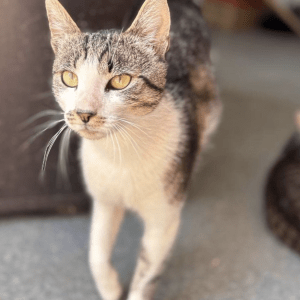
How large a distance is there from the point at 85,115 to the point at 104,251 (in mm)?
495

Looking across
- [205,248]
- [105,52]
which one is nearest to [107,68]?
[105,52]

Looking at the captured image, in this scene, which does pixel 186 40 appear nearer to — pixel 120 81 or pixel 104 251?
pixel 120 81

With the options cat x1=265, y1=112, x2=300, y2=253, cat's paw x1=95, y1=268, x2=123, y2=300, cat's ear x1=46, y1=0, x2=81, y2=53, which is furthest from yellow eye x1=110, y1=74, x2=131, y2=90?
cat x1=265, y1=112, x2=300, y2=253

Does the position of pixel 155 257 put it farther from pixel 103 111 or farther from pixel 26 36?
pixel 26 36

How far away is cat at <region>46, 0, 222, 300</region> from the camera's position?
732 millimetres

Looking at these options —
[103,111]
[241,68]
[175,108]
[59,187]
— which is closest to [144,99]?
[103,111]

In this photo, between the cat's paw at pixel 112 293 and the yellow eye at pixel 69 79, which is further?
the cat's paw at pixel 112 293

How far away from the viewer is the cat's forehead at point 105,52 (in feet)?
2.42

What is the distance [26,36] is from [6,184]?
52 cm

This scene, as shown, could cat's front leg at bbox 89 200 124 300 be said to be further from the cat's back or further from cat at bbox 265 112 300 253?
cat at bbox 265 112 300 253

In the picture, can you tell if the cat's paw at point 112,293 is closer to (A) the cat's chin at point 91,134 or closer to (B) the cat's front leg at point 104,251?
(B) the cat's front leg at point 104,251

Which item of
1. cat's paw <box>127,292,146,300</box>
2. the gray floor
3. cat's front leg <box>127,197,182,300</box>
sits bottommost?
the gray floor

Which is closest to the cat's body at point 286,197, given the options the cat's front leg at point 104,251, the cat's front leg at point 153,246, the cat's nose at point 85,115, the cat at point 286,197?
the cat at point 286,197

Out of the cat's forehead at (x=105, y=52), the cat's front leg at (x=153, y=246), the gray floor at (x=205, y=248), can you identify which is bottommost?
the gray floor at (x=205, y=248)
